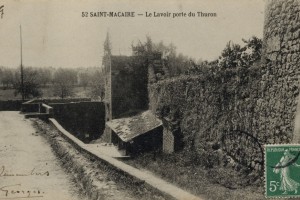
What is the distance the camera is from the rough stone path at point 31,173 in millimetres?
6766

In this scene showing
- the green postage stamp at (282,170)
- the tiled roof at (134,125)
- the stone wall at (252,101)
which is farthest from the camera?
the tiled roof at (134,125)

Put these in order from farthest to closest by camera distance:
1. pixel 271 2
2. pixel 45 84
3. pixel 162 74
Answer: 1. pixel 45 84
2. pixel 162 74
3. pixel 271 2

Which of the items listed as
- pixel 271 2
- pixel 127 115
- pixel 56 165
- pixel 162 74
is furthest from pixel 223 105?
pixel 127 115

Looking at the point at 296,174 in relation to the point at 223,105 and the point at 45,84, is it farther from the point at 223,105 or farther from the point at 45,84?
the point at 45,84

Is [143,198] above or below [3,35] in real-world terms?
below

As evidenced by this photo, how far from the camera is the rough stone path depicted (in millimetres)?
6766

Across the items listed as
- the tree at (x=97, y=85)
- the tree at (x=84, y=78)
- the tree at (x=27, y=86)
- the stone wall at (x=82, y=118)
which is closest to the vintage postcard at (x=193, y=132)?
the stone wall at (x=82, y=118)

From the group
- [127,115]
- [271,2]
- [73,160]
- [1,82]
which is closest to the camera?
[271,2]

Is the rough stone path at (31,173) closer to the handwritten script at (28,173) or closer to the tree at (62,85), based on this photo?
the handwritten script at (28,173)

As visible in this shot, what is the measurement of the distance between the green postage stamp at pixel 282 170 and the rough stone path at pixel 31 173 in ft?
9.76

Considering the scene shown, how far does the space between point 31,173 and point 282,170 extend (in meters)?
4.81

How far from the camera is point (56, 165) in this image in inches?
356

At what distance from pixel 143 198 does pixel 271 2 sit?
3.95 metres

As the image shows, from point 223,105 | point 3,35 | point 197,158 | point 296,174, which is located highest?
point 3,35
